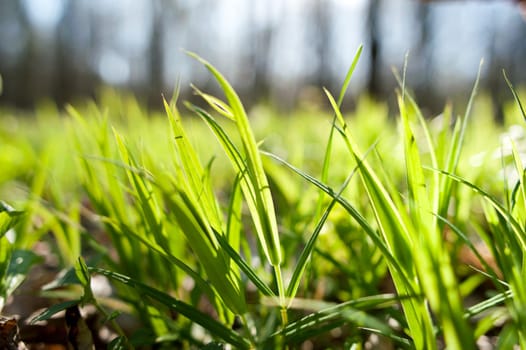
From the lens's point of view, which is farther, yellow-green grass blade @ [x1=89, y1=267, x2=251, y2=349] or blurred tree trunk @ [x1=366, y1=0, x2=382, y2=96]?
blurred tree trunk @ [x1=366, y1=0, x2=382, y2=96]

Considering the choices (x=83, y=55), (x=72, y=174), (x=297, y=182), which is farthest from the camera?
(x=83, y=55)

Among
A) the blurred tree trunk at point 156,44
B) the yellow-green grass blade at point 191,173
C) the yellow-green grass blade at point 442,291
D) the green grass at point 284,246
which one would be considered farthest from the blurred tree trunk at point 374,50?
the blurred tree trunk at point 156,44

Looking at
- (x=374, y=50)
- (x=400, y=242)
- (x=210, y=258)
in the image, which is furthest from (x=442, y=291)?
(x=374, y=50)

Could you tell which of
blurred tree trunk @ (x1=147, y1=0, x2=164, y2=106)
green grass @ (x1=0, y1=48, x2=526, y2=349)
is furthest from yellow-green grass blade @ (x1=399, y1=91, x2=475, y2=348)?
blurred tree trunk @ (x1=147, y1=0, x2=164, y2=106)

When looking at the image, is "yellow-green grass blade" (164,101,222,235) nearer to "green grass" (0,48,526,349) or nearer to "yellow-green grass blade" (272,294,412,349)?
"green grass" (0,48,526,349)

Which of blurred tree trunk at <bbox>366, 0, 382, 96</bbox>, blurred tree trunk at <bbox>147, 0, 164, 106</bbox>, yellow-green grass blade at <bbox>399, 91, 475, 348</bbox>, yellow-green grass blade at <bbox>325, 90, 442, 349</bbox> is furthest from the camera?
blurred tree trunk at <bbox>147, 0, 164, 106</bbox>

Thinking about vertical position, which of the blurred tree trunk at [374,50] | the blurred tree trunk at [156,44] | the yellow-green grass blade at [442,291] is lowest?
the blurred tree trunk at [156,44]

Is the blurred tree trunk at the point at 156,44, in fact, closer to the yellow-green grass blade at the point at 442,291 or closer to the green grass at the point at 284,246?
the green grass at the point at 284,246

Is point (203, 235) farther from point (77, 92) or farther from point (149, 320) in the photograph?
point (77, 92)

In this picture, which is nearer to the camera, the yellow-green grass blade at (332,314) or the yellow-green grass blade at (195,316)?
the yellow-green grass blade at (332,314)

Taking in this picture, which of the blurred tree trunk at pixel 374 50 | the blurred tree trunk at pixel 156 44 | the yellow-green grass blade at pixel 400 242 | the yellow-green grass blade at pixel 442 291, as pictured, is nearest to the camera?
→ the yellow-green grass blade at pixel 442 291

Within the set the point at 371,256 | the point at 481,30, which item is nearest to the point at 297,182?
the point at 371,256
